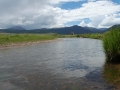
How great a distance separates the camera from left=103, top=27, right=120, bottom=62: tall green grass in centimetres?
2400

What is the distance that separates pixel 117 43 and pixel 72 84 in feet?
35.5

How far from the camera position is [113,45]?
78.7 ft

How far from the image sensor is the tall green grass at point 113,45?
78.7 feet

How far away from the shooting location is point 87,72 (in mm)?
20500

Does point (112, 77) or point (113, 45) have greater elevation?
point (113, 45)

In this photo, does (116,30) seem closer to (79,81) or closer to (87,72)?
(87,72)

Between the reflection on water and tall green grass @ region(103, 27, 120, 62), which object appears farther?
tall green grass @ region(103, 27, 120, 62)

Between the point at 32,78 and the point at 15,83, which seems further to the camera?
the point at 32,78

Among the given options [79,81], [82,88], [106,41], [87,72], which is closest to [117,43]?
[106,41]

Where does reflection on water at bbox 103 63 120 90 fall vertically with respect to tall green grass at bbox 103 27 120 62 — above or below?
below

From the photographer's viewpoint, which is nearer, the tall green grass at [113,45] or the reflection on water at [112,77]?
the reflection on water at [112,77]

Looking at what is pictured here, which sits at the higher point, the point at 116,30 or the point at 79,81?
the point at 116,30

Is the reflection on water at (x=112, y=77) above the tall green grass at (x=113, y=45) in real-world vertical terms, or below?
A: below

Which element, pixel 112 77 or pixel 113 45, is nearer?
pixel 112 77
